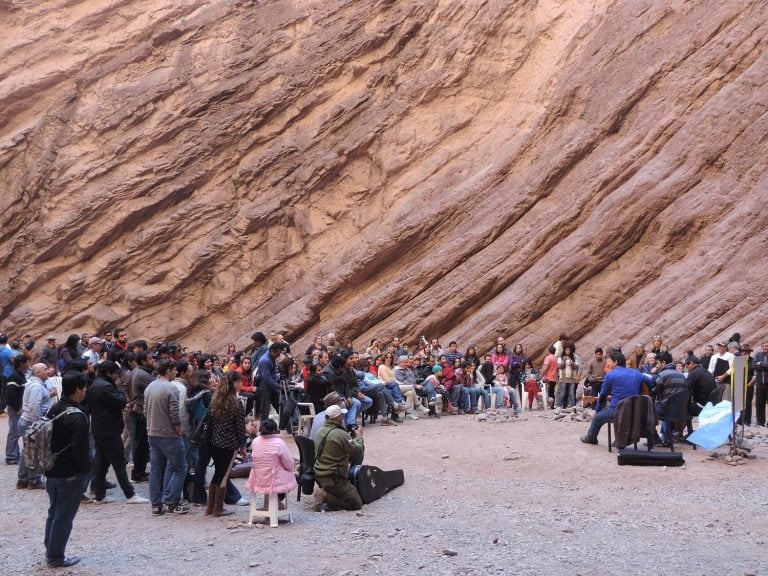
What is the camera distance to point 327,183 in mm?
31172

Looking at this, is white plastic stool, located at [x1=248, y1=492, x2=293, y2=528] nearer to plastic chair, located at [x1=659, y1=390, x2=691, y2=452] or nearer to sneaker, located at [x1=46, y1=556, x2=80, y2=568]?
sneaker, located at [x1=46, y1=556, x2=80, y2=568]

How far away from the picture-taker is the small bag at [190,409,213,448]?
10.1 metres

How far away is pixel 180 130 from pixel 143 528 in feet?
81.9

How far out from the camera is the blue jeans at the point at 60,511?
799 centimetres

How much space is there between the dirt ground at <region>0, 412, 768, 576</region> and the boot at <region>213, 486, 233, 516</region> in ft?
0.52

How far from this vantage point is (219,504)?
1004cm

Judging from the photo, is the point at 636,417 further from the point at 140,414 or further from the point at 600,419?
the point at 140,414

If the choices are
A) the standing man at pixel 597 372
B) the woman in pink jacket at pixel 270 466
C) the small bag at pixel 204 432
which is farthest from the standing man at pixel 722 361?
the small bag at pixel 204 432

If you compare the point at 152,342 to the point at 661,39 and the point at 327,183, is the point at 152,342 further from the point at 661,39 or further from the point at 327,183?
the point at 661,39

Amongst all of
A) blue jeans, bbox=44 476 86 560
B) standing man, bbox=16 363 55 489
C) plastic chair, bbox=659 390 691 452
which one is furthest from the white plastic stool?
plastic chair, bbox=659 390 691 452

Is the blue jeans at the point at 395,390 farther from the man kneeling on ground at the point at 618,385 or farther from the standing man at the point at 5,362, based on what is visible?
the standing man at the point at 5,362

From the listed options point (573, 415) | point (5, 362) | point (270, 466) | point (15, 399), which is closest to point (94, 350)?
point (5, 362)

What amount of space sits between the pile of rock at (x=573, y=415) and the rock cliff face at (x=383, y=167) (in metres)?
4.79

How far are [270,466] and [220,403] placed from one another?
0.92 m
